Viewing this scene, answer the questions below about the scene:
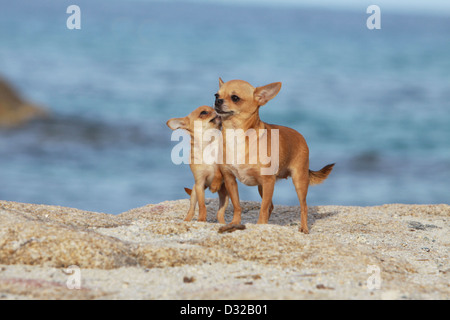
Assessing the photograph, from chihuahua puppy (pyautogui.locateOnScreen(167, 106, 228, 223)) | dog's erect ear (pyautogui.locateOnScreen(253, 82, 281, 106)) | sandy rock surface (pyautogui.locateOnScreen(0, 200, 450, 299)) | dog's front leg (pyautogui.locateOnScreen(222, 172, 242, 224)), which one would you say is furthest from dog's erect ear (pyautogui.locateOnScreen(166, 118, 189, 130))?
sandy rock surface (pyautogui.locateOnScreen(0, 200, 450, 299))

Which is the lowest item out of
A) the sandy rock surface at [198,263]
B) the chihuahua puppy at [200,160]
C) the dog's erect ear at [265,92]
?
the sandy rock surface at [198,263]

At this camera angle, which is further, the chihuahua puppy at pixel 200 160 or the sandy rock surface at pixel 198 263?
the chihuahua puppy at pixel 200 160

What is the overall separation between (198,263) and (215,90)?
842 inches

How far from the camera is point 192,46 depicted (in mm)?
36469

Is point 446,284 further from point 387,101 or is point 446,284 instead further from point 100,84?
point 100,84

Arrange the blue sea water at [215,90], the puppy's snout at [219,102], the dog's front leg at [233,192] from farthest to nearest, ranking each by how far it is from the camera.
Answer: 1. the blue sea water at [215,90]
2. the dog's front leg at [233,192]
3. the puppy's snout at [219,102]

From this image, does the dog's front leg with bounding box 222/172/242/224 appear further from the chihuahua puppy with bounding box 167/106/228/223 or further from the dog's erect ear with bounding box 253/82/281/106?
the dog's erect ear with bounding box 253/82/281/106

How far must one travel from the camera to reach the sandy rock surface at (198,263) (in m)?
4.12

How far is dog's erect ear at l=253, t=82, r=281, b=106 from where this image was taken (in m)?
5.84

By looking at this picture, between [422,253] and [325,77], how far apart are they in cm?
2271

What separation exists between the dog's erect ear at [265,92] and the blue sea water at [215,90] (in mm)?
6406

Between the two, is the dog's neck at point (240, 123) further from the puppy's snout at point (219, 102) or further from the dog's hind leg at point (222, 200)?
the dog's hind leg at point (222, 200)

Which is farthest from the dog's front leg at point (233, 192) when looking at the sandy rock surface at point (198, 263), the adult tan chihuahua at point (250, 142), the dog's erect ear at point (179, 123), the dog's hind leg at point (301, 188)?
the dog's erect ear at point (179, 123)

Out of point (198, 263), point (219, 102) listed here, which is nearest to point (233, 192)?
point (219, 102)
